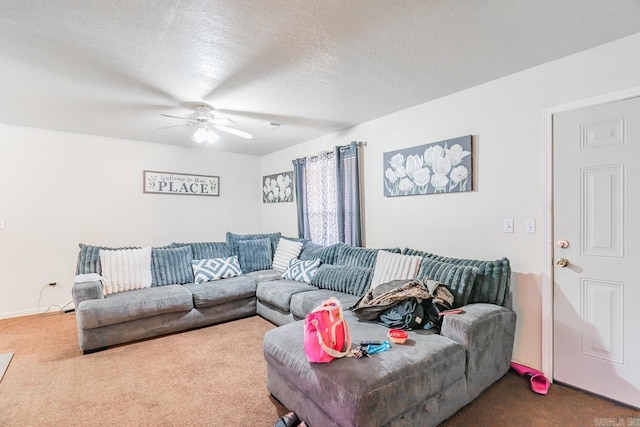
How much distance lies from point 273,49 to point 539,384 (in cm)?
293

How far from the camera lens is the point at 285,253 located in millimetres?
4301

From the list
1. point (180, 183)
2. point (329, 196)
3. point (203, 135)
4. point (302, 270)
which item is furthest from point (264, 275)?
point (180, 183)

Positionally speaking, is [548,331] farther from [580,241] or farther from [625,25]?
[625,25]

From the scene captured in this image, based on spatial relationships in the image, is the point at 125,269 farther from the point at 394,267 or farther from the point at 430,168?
the point at 430,168

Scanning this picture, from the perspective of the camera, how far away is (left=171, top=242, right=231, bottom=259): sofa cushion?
399 cm

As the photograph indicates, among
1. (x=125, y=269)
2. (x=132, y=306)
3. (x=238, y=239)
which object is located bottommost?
(x=132, y=306)

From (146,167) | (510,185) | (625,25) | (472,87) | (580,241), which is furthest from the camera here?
(146,167)

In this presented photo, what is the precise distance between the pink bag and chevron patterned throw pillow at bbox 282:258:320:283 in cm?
183

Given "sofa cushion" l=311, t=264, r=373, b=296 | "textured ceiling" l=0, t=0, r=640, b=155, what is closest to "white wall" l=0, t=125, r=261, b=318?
"textured ceiling" l=0, t=0, r=640, b=155

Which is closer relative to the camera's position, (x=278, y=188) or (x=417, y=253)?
(x=417, y=253)

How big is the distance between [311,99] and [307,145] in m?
1.67

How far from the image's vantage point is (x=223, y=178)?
5254 millimetres

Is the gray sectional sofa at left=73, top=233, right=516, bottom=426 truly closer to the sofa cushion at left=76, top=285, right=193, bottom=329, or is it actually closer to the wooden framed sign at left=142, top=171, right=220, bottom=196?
the sofa cushion at left=76, top=285, right=193, bottom=329

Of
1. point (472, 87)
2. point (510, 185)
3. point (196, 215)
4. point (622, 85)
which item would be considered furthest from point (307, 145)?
point (622, 85)
